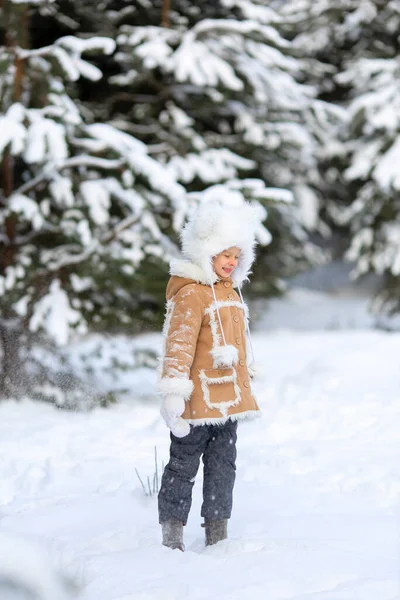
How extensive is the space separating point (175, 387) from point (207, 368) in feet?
0.86

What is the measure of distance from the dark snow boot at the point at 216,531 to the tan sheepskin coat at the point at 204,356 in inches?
19.9

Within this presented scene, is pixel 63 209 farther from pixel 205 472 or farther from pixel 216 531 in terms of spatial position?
pixel 216 531

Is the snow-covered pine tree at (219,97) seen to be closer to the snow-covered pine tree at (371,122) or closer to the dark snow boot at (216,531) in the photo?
the snow-covered pine tree at (371,122)

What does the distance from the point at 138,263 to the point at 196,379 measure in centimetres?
310

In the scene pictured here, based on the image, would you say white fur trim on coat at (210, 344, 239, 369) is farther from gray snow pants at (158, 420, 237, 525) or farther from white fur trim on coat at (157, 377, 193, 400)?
gray snow pants at (158, 420, 237, 525)

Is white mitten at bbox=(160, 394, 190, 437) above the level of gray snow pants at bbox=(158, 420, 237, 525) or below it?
above

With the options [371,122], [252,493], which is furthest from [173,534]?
[371,122]

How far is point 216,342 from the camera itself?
338 centimetres

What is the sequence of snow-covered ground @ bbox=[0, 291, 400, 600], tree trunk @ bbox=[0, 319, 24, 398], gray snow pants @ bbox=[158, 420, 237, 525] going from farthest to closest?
tree trunk @ bbox=[0, 319, 24, 398] → gray snow pants @ bbox=[158, 420, 237, 525] → snow-covered ground @ bbox=[0, 291, 400, 600]

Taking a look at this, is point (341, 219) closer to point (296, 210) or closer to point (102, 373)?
point (296, 210)

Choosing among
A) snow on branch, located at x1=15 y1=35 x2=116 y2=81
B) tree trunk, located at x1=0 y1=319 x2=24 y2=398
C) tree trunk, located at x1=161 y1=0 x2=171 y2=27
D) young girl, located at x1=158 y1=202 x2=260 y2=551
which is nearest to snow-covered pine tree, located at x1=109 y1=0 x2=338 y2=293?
tree trunk, located at x1=161 y1=0 x2=171 y2=27

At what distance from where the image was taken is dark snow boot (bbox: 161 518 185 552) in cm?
332

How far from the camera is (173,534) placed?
11.0 ft

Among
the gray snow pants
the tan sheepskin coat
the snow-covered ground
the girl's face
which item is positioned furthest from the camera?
the girl's face
